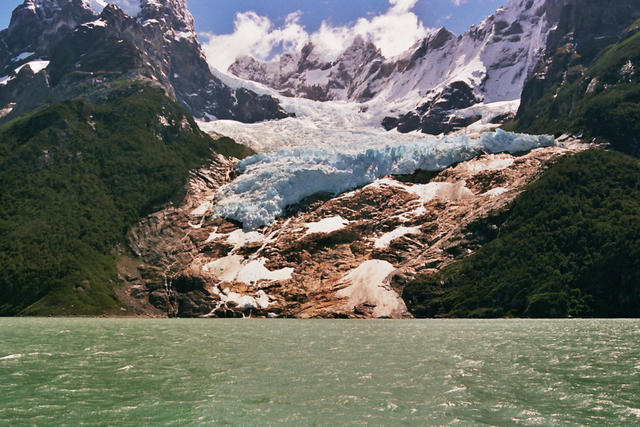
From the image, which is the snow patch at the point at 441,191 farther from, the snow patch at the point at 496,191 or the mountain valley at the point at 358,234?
the snow patch at the point at 496,191

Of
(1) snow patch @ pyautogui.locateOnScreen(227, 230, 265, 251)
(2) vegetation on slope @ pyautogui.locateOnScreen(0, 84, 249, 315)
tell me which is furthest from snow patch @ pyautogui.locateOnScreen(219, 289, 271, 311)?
(2) vegetation on slope @ pyautogui.locateOnScreen(0, 84, 249, 315)

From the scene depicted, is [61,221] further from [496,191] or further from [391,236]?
[496,191]

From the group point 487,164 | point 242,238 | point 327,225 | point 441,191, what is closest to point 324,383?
point 327,225

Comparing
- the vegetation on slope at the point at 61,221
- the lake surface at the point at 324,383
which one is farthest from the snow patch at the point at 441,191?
the lake surface at the point at 324,383

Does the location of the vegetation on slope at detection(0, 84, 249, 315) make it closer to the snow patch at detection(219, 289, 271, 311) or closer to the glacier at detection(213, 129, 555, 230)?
the snow patch at detection(219, 289, 271, 311)

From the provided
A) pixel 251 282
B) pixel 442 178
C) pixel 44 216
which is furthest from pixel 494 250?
pixel 44 216

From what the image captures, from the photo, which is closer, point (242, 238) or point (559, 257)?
point (559, 257)

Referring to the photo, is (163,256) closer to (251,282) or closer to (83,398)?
(251,282)
